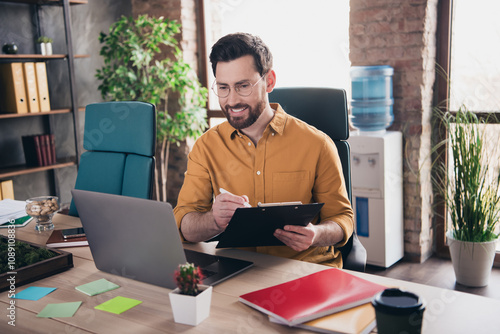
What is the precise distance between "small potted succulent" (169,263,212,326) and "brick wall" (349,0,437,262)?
7.69ft

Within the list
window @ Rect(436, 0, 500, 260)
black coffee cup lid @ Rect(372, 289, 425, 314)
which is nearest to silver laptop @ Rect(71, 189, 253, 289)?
black coffee cup lid @ Rect(372, 289, 425, 314)

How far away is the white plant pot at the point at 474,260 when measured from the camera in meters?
2.72

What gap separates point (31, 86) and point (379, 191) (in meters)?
2.40

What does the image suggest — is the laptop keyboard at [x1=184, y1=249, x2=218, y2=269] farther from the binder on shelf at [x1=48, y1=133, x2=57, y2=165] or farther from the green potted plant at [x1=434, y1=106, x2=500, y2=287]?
the binder on shelf at [x1=48, y1=133, x2=57, y2=165]

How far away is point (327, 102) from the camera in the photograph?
1784 mm

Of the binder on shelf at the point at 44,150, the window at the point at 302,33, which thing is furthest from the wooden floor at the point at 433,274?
the binder on shelf at the point at 44,150

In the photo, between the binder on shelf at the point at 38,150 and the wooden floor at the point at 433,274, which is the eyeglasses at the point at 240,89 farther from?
the binder on shelf at the point at 38,150

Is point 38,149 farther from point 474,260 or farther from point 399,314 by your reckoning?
point 399,314

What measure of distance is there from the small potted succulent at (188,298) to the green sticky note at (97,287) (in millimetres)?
269

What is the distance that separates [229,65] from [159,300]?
84cm

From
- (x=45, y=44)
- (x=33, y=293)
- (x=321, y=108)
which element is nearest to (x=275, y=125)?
(x=321, y=108)

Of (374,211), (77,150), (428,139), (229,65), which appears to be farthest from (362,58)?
(77,150)

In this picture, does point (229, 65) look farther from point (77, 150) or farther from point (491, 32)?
point (77, 150)

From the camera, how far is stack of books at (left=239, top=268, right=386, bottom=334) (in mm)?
974
